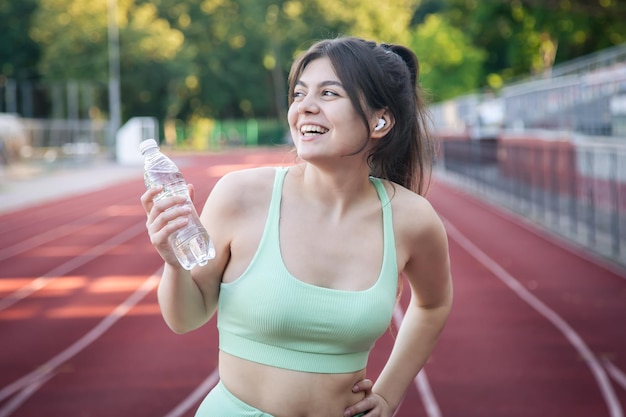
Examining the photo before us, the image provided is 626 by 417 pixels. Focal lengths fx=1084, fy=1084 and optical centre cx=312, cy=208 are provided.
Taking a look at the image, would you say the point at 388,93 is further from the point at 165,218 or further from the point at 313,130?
the point at 165,218

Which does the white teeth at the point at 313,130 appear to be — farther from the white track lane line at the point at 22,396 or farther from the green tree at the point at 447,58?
the green tree at the point at 447,58

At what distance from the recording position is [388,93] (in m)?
2.72

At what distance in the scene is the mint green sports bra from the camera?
2.51m

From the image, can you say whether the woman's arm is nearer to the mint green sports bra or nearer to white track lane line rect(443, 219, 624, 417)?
the mint green sports bra

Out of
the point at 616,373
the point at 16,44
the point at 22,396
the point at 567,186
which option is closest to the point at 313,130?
the point at 22,396

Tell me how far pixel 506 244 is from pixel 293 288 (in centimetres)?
1500

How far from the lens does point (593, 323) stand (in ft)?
34.5

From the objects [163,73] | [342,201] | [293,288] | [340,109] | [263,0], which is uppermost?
[263,0]

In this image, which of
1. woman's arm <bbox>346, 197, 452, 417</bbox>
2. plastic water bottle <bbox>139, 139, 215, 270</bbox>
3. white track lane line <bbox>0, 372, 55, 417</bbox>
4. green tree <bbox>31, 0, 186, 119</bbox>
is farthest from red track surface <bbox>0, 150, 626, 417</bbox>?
green tree <bbox>31, 0, 186, 119</bbox>

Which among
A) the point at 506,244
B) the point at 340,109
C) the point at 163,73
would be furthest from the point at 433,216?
the point at 163,73

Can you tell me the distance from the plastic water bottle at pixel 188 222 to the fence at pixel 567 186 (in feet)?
36.0

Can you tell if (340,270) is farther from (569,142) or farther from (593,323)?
(569,142)

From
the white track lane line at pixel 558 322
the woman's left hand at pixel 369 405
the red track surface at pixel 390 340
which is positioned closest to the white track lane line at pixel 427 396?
the red track surface at pixel 390 340

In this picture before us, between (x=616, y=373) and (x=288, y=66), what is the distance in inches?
A: 2246
